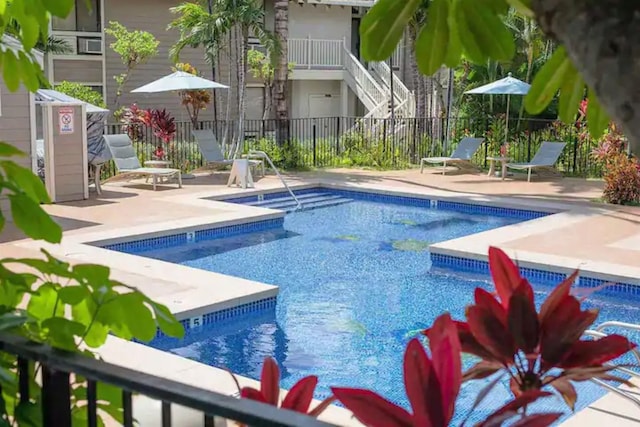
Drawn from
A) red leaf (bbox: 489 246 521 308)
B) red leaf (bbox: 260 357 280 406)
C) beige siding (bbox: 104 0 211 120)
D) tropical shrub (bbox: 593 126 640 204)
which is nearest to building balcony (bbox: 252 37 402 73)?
beige siding (bbox: 104 0 211 120)

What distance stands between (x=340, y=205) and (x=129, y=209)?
4.15 metres

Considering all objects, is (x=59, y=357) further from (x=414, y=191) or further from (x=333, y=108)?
(x=333, y=108)

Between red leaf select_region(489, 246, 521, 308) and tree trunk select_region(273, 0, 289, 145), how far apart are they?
17.7m

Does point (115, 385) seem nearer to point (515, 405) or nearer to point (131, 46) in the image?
point (515, 405)

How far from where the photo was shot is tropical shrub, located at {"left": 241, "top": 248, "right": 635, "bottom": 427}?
3.70 ft

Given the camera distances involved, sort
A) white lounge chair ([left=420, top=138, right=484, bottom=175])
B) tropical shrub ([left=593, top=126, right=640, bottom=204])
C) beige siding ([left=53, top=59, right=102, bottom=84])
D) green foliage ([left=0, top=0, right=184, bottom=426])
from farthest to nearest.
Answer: beige siding ([left=53, top=59, right=102, bottom=84])
white lounge chair ([left=420, top=138, right=484, bottom=175])
tropical shrub ([left=593, top=126, right=640, bottom=204])
green foliage ([left=0, top=0, right=184, bottom=426])

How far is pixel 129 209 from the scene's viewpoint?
13.3m

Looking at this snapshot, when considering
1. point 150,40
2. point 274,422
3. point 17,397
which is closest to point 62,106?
point 150,40

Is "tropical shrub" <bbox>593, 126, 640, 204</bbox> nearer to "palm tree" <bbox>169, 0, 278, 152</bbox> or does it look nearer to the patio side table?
the patio side table

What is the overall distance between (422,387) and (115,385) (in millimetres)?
685

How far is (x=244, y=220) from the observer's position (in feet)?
42.0

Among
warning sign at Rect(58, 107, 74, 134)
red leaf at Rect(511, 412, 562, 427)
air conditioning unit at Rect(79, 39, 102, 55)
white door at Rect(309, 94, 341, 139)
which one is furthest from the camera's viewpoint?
white door at Rect(309, 94, 341, 139)

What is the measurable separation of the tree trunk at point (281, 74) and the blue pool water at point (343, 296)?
5.16 m

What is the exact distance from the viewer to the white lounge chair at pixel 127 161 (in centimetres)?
1553
